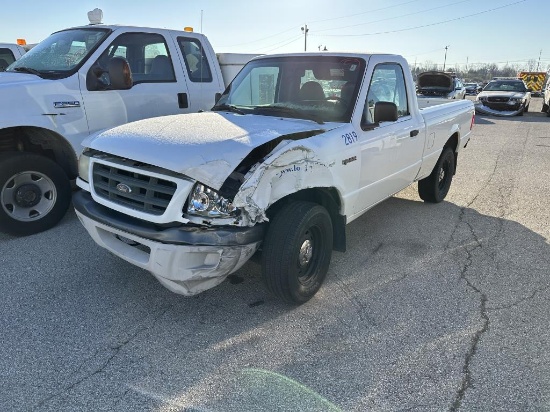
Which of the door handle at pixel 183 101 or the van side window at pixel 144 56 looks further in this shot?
the door handle at pixel 183 101

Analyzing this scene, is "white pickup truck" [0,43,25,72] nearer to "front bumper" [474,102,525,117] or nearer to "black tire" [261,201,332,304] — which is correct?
"black tire" [261,201,332,304]

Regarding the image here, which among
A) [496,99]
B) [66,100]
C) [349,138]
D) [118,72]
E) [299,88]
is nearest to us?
[349,138]

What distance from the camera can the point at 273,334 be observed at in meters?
3.10

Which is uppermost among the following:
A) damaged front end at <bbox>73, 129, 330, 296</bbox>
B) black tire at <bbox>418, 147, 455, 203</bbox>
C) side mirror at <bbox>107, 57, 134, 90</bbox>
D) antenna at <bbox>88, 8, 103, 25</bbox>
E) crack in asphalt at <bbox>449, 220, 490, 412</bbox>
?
antenna at <bbox>88, 8, 103, 25</bbox>

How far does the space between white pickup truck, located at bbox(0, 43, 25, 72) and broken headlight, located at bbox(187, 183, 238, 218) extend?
19.5 ft

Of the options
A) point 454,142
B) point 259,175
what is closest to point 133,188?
point 259,175

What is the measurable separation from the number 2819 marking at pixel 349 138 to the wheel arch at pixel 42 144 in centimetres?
309

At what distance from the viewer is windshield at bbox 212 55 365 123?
393 cm

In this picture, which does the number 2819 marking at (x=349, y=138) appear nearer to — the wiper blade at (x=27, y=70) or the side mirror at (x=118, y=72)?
the side mirror at (x=118, y=72)

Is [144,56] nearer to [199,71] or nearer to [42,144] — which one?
[199,71]

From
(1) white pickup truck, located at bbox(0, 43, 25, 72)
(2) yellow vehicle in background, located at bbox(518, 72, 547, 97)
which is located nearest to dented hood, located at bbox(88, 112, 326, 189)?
(1) white pickup truck, located at bbox(0, 43, 25, 72)

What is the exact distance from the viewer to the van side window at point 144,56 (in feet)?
17.0

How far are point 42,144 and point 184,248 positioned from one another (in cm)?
319

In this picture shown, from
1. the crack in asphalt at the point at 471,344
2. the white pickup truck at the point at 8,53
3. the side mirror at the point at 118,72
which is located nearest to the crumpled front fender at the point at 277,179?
the crack in asphalt at the point at 471,344
